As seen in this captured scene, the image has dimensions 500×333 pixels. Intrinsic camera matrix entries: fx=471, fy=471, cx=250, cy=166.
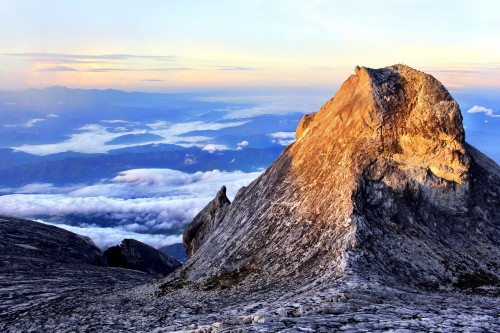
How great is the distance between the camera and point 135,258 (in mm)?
105438

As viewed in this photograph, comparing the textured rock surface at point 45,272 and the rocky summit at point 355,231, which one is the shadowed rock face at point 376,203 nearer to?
the rocky summit at point 355,231

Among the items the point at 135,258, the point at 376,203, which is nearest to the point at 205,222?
the point at 135,258

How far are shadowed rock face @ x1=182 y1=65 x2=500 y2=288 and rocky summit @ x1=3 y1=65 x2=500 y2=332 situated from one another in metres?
0.14

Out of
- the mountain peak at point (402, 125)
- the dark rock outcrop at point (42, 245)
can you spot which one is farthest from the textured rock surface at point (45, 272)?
the mountain peak at point (402, 125)

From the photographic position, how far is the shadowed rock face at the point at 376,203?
146 ft

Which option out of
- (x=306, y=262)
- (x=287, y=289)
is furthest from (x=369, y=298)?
(x=306, y=262)

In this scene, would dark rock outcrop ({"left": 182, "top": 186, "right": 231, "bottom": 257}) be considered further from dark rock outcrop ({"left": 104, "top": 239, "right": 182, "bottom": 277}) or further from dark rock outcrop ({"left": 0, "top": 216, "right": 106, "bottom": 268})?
dark rock outcrop ({"left": 0, "top": 216, "right": 106, "bottom": 268})

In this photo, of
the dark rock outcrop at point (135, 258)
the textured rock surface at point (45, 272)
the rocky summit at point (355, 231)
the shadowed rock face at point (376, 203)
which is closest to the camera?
the rocky summit at point (355, 231)

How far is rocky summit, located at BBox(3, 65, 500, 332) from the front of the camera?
123 feet

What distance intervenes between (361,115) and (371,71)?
7095 mm

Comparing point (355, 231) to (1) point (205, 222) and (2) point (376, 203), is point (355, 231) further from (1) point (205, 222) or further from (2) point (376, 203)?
(1) point (205, 222)

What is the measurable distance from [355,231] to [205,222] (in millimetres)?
47888

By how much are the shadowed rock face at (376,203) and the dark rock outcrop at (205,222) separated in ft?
67.5

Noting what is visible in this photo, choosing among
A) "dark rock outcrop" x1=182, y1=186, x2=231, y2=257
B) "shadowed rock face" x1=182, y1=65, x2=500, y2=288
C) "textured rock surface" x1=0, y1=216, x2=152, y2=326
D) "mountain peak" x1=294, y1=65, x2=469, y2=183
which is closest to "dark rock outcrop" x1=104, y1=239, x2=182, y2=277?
"textured rock surface" x1=0, y1=216, x2=152, y2=326
